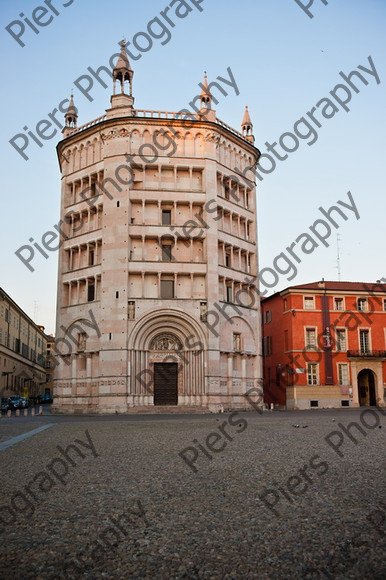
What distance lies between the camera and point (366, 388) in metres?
59.1

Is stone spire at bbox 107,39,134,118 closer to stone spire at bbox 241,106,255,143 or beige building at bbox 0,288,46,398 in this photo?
stone spire at bbox 241,106,255,143

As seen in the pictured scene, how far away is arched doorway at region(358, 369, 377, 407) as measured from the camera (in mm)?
58166

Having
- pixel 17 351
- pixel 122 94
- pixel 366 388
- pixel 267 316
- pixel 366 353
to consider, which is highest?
pixel 122 94

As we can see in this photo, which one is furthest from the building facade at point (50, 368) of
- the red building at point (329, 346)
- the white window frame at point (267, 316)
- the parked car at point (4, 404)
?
the red building at point (329, 346)

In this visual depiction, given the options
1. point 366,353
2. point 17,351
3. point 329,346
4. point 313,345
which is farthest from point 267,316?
point 17,351

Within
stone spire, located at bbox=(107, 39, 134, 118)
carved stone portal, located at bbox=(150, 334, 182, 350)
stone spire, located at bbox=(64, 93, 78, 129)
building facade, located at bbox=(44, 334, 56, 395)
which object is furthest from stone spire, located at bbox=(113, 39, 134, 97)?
building facade, located at bbox=(44, 334, 56, 395)

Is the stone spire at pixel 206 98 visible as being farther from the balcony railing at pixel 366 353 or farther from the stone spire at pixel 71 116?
the balcony railing at pixel 366 353

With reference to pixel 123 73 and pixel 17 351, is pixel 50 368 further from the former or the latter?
pixel 123 73

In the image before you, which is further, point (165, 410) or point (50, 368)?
point (50, 368)

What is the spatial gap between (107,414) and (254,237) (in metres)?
22.9

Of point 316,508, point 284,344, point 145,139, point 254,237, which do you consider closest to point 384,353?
point 284,344

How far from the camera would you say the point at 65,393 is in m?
47.3

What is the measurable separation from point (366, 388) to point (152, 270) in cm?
2919

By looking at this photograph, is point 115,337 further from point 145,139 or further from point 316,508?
point 316,508
